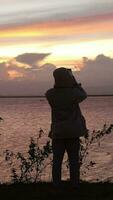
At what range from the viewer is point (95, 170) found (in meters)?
22.9

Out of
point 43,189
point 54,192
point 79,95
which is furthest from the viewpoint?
point 43,189

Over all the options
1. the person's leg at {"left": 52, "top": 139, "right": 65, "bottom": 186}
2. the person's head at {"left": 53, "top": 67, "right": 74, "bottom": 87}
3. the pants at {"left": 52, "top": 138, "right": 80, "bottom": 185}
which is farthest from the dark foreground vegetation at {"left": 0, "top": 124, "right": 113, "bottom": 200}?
the person's head at {"left": 53, "top": 67, "right": 74, "bottom": 87}

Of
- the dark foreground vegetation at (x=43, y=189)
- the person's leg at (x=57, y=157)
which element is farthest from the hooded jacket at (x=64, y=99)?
the dark foreground vegetation at (x=43, y=189)

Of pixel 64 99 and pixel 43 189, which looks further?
pixel 43 189

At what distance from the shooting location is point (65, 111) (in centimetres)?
940

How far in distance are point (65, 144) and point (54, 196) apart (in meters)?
0.91

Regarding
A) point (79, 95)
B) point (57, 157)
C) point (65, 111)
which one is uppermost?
point (79, 95)

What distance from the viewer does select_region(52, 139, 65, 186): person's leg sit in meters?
9.51

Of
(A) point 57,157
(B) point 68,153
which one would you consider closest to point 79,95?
(B) point 68,153

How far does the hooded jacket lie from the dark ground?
40.2 inches

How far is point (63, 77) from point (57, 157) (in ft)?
4.64

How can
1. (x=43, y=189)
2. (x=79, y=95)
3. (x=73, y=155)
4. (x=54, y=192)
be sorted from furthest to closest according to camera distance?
(x=43, y=189), (x=54, y=192), (x=73, y=155), (x=79, y=95)

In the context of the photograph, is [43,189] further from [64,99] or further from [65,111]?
[64,99]

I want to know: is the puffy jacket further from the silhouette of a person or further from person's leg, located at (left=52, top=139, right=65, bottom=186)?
person's leg, located at (left=52, top=139, right=65, bottom=186)
